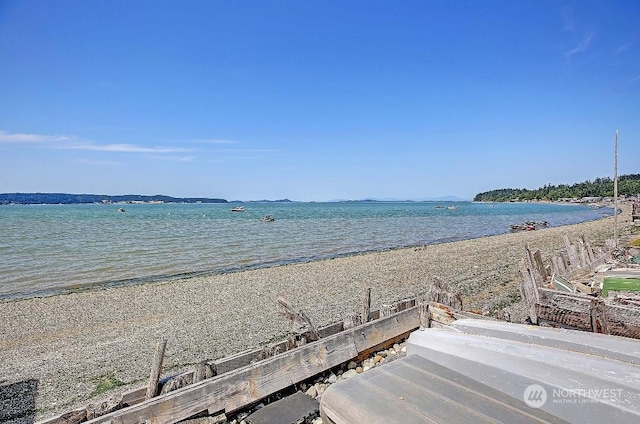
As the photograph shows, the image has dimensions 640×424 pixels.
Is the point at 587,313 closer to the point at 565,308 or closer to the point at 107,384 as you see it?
the point at 565,308

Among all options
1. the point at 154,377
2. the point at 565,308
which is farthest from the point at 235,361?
the point at 565,308

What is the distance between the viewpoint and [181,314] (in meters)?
10.8

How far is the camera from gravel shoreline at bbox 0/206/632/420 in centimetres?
712

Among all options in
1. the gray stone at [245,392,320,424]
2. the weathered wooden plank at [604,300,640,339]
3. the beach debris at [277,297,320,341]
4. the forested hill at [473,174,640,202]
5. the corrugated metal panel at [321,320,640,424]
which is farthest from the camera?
the forested hill at [473,174,640,202]

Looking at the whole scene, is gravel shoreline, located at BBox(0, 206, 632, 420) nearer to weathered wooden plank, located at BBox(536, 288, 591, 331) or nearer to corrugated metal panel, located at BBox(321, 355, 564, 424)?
weathered wooden plank, located at BBox(536, 288, 591, 331)

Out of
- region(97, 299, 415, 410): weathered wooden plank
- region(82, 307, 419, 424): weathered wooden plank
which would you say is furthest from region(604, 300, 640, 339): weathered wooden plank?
region(97, 299, 415, 410): weathered wooden plank

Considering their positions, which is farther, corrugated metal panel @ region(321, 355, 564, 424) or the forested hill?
the forested hill

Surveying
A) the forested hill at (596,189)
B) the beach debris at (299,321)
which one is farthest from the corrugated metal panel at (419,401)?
the forested hill at (596,189)

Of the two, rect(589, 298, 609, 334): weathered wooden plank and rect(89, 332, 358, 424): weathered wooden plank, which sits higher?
rect(589, 298, 609, 334): weathered wooden plank

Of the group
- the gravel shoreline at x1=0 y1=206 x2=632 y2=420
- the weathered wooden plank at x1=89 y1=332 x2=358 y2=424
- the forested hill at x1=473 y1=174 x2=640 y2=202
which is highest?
the forested hill at x1=473 y1=174 x2=640 y2=202

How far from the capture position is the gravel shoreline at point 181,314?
7.12 meters

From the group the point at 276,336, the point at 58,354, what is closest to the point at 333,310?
the point at 276,336

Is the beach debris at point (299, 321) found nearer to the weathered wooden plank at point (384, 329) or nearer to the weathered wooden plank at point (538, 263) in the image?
the weathered wooden plank at point (384, 329)

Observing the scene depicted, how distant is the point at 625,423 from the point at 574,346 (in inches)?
44.7
